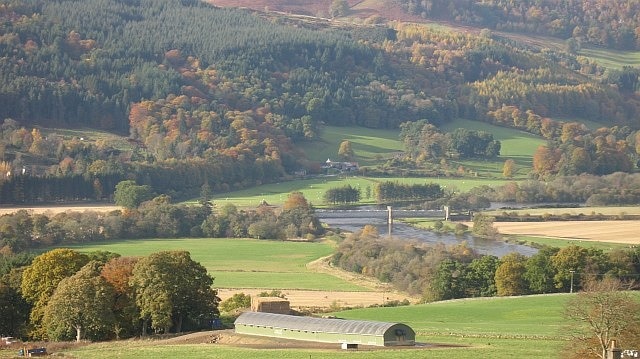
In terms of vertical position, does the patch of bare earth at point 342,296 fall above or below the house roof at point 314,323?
below

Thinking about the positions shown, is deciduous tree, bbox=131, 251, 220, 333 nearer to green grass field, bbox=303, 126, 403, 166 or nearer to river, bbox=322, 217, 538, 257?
river, bbox=322, 217, 538, 257

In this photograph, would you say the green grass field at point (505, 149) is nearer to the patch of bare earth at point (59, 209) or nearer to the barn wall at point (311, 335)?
the patch of bare earth at point (59, 209)

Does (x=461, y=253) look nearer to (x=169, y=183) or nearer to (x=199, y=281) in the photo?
(x=199, y=281)

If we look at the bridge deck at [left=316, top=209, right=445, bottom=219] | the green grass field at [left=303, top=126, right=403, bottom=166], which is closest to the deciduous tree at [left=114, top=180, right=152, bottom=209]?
the bridge deck at [left=316, top=209, right=445, bottom=219]

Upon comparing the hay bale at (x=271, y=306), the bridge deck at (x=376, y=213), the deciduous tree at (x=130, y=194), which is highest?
the hay bale at (x=271, y=306)

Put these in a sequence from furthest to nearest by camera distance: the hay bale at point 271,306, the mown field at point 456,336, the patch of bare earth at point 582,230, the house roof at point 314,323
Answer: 1. the patch of bare earth at point 582,230
2. the hay bale at point 271,306
3. the house roof at point 314,323
4. the mown field at point 456,336

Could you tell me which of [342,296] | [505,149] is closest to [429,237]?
[342,296]

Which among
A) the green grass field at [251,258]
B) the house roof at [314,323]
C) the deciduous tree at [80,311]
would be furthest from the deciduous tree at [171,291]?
the green grass field at [251,258]
